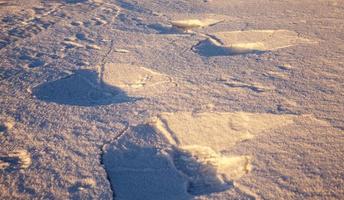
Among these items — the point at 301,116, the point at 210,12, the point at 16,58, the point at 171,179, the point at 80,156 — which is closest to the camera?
the point at 171,179

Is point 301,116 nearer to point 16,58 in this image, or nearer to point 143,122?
point 143,122

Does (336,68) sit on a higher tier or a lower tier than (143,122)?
higher

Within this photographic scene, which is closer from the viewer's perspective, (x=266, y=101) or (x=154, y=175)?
(x=154, y=175)

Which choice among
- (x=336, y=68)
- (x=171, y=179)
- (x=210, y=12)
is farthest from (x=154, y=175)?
(x=210, y=12)

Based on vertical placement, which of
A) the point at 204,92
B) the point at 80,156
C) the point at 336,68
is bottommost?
the point at 80,156

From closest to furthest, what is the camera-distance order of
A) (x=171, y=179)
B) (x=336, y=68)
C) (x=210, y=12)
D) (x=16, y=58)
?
1. (x=171, y=179)
2. (x=336, y=68)
3. (x=16, y=58)
4. (x=210, y=12)

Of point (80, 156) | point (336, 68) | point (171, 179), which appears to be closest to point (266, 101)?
point (336, 68)

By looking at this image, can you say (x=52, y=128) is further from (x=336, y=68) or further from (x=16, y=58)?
(x=336, y=68)
